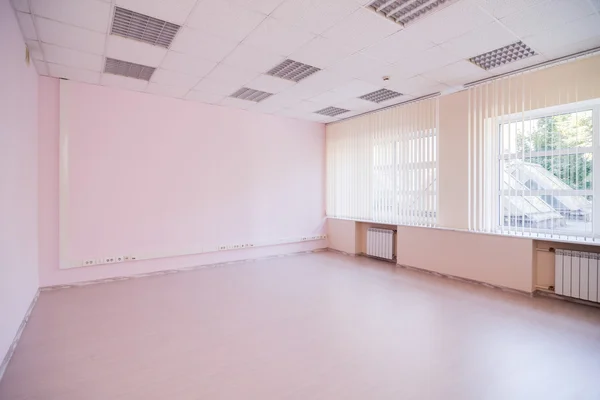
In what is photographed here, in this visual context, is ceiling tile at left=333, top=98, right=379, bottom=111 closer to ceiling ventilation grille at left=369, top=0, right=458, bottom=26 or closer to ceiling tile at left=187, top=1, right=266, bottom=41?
ceiling ventilation grille at left=369, top=0, right=458, bottom=26

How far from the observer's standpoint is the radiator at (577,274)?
3738mm

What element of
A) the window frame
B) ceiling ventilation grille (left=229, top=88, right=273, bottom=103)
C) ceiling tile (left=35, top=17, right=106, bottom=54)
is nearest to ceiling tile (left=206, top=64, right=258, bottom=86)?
ceiling ventilation grille (left=229, top=88, right=273, bottom=103)

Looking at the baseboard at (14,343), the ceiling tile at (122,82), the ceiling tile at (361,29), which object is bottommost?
the baseboard at (14,343)

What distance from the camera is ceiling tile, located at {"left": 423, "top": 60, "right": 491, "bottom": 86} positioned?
4.12 meters

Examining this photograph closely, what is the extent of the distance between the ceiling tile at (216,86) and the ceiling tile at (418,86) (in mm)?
2492

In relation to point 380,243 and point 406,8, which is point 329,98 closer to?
point 406,8

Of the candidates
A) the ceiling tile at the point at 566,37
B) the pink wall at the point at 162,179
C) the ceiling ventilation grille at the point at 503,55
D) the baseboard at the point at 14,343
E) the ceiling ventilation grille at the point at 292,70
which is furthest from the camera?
the pink wall at the point at 162,179

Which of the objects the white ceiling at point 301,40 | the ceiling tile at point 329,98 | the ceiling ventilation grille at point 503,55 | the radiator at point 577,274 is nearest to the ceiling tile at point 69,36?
the white ceiling at point 301,40

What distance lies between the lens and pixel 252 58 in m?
3.91

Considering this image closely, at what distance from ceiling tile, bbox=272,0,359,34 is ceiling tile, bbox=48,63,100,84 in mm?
3039

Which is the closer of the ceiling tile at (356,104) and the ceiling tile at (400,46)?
the ceiling tile at (400,46)

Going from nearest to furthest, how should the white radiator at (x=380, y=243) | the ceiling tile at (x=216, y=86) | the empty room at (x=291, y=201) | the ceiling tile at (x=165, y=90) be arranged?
the empty room at (x=291, y=201) < the ceiling tile at (x=216, y=86) < the ceiling tile at (x=165, y=90) < the white radiator at (x=380, y=243)

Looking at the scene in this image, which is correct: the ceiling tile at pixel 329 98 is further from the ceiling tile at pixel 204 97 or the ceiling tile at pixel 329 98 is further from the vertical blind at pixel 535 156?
the vertical blind at pixel 535 156

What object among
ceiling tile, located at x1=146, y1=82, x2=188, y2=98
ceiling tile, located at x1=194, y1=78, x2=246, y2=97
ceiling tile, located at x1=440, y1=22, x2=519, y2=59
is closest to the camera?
ceiling tile, located at x1=440, y1=22, x2=519, y2=59
